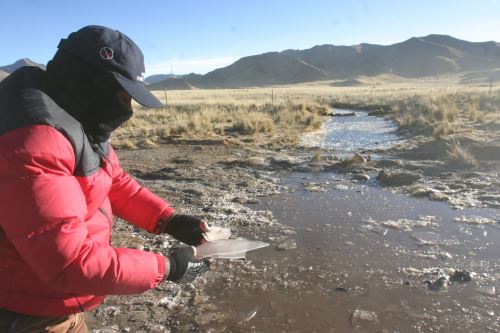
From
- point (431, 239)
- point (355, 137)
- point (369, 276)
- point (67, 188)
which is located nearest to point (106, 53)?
point (67, 188)

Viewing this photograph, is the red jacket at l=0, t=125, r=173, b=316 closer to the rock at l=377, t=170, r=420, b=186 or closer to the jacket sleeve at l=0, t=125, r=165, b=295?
the jacket sleeve at l=0, t=125, r=165, b=295

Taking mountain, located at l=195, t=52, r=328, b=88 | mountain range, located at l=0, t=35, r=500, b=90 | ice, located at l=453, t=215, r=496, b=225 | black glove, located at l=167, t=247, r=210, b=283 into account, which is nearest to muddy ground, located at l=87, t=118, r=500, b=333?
ice, located at l=453, t=215, r=496, b=225

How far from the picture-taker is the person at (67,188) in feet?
4.90

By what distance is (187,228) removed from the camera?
2.46 meters

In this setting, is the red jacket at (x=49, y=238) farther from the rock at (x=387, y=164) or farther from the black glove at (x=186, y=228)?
the rock at (x=387, y=164)

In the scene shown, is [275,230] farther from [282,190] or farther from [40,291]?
[40,291]

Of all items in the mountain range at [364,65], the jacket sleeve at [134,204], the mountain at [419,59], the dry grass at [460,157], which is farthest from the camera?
the mountain range at [364,65]

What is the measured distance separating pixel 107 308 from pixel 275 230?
248 centimetres

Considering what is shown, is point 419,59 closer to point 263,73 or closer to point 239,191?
point 263,73

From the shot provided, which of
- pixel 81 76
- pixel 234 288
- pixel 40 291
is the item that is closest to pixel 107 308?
pixel 234 288

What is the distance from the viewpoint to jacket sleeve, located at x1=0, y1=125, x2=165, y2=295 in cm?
148

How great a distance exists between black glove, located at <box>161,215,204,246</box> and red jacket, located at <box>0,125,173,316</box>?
2.06ft

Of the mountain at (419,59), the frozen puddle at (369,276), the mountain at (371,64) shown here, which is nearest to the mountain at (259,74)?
the mountain at (371,64)

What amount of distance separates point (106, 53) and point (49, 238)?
0.69 metres
